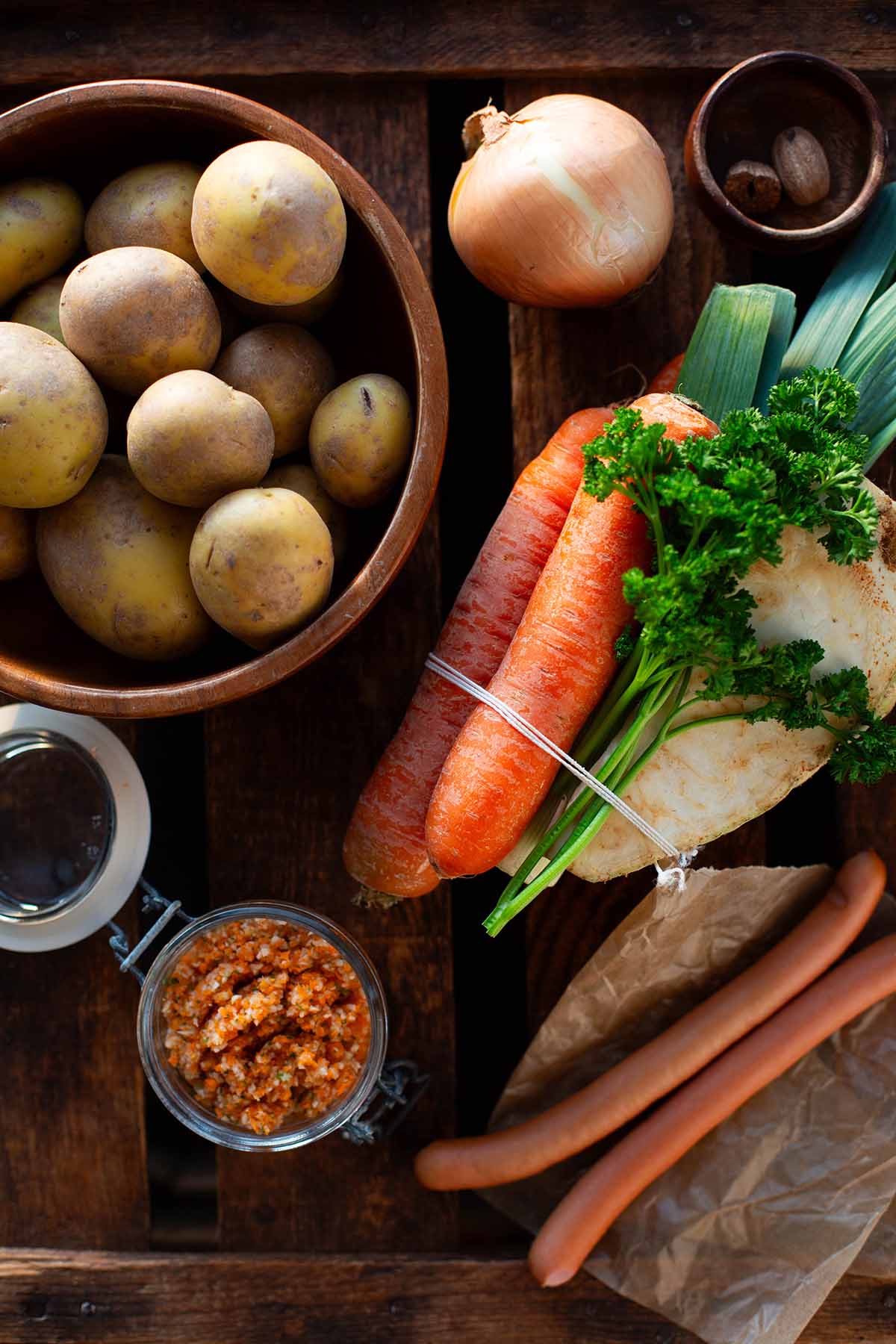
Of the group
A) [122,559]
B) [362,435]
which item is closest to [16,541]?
[122,559]

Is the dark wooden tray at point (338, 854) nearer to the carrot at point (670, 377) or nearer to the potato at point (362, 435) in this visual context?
the carrot at point (670, 377)

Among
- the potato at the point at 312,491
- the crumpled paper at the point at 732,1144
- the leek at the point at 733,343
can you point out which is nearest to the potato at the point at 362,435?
the potato at the point at 312,491

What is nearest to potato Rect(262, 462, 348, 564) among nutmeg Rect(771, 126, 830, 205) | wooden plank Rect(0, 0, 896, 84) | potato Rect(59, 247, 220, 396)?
potato Rect(59, 247, 220, 396)

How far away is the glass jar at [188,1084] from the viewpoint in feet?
3.84

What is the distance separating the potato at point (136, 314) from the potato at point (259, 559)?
0.14 meters

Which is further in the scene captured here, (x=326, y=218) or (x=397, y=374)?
(x=397, y=374)

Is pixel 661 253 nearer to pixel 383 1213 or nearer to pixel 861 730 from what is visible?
pixel 861 730

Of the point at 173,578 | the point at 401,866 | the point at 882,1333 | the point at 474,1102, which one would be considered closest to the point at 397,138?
the point at 173,578

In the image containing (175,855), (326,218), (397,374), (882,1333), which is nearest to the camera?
(326,218)

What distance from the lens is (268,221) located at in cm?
92

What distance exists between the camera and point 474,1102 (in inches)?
57.5

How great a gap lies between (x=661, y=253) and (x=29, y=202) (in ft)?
2.04

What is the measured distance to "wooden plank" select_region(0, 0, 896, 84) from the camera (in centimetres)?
123

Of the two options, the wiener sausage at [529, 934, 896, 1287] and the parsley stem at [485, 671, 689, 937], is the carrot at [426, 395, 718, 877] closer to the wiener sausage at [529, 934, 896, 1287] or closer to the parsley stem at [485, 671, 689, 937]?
the parsley stem at [485, 671, 689, 937]
